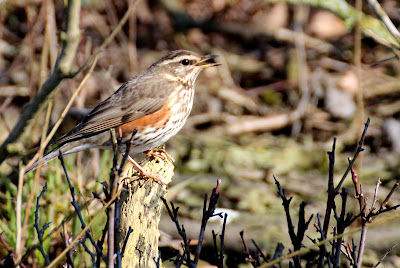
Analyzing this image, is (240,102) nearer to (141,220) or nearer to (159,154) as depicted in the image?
(159,154)

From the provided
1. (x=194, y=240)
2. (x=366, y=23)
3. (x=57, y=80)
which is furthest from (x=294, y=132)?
(x=57, y=80)

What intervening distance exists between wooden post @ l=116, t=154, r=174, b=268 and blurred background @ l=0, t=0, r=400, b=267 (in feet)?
3.34

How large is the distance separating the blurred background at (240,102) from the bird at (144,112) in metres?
0.69

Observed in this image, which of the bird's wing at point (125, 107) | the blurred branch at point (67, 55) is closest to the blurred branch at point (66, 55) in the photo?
the blurred branch at point (67, 55)

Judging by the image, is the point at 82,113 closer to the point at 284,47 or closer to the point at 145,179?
the point at 145,179

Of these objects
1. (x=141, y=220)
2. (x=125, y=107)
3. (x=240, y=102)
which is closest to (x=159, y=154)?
(x=125, y=107)

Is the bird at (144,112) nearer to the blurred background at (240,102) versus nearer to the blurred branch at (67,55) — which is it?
the blurred background at (240,102)

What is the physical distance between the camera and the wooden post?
4004 mm

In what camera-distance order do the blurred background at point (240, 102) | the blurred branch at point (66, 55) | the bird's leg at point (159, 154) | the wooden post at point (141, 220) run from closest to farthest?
the blurred branch at point (66, 55) → the wooden post at point (141, 220) → the bird's leg at point (159, 154) → the blurred background at point (240, 102)

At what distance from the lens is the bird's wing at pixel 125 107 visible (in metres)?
5.20

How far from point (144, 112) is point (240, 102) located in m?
4.43

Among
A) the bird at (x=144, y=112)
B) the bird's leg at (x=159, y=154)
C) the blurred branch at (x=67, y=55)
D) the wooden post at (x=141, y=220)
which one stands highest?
the blurred branch at (x=67, y=55)

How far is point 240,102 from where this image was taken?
9516mm

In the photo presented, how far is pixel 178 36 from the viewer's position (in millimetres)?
10984
